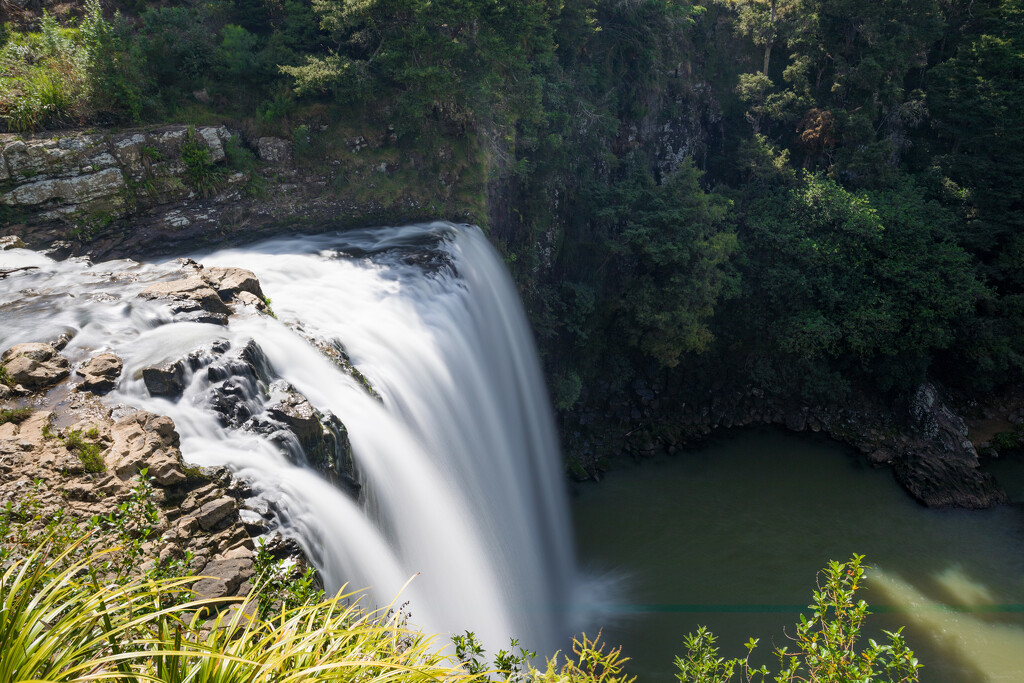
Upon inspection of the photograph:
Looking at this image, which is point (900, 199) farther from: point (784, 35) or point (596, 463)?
point (596, 463)

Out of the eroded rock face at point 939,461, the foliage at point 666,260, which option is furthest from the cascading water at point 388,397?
the eroded rock face at point 939,461

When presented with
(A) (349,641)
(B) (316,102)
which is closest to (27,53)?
(B) (316,102)

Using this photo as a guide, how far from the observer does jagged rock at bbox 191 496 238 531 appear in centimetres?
589

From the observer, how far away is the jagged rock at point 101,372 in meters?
7.35

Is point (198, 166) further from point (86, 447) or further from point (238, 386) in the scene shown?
point (86, 447)

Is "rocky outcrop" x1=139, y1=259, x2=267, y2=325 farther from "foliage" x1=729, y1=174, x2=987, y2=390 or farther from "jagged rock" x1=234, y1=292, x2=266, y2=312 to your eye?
"foliage" x1=729, y1=174, x2=987, y2=390

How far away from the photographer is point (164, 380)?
729 cm

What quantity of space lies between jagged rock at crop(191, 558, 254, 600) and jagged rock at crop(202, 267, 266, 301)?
521 centimetres

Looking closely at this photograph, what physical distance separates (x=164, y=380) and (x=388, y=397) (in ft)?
9.26

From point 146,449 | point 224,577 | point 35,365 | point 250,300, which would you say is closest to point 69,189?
point 250,300

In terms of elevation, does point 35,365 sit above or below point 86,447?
above

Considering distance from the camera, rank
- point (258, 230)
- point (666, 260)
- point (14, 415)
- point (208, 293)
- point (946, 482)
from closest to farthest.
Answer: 1. point (14, 415)
2. point (208, 293)
3. point (258, 230)
4. point (666, 260)
5. point (946, 482)

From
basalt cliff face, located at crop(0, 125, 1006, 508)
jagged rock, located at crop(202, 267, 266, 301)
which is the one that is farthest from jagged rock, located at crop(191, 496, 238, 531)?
jagged rock, located at crop(202, 267, 266, 301)

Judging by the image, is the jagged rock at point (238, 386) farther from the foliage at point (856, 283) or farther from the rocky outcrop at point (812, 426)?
the foliage at point (856, 283)
